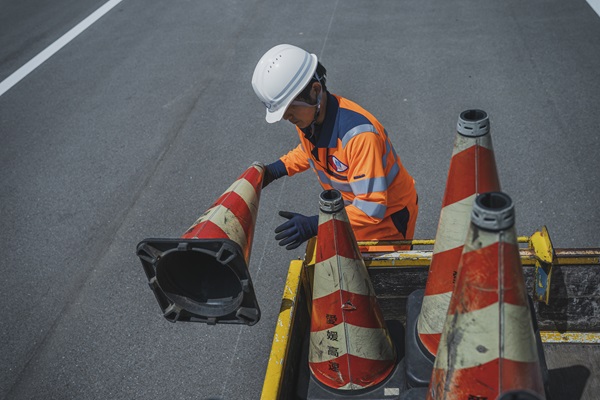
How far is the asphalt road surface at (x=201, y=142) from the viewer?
14.6 feet

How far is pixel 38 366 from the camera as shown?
441 cm

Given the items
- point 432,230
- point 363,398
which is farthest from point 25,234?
point 363,398

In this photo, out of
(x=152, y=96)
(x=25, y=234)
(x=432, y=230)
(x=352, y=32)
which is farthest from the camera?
(x=352, y=32)

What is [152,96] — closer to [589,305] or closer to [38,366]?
[38,366]

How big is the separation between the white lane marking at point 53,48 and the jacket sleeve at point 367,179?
765 cm

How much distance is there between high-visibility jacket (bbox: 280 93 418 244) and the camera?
10.3ft

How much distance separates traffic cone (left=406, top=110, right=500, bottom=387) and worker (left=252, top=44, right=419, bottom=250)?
671mm

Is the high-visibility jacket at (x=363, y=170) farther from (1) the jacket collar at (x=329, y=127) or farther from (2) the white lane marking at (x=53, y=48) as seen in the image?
(2) the white lane marking at (x=53, y=48)

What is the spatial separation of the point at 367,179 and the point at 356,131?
0.30m

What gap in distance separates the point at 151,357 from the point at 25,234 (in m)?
2.50

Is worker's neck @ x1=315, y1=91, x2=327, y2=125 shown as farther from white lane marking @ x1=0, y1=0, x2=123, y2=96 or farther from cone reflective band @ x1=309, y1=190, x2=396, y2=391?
white lane marking @ x1=0, y1=0, x2=123, y2=96

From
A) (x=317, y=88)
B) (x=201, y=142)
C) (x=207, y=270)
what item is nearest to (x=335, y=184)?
(x=317, y=88)

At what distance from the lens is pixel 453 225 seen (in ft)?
8.02

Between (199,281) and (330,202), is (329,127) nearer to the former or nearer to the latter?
(330,202)
